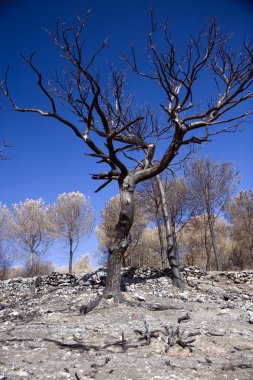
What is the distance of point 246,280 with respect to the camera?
1275 cm

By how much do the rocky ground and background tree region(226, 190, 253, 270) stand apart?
18.4m

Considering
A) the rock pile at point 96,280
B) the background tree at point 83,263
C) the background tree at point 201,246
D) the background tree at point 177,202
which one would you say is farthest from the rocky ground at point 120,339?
the background tree at point 83,263

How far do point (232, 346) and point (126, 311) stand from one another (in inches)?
101

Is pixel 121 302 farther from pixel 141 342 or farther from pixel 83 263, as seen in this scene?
pixel 83 263

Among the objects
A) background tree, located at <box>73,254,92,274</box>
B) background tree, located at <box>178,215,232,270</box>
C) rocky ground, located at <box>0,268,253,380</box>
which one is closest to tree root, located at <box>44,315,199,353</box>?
rocky ground, located at <box>0,268,253,380</box>

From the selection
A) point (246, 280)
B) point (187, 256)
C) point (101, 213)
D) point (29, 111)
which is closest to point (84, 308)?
point (29, 111)

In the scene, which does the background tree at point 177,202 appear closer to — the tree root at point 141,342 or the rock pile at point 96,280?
the rock pile at point 96,280

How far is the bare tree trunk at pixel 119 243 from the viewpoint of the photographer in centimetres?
697

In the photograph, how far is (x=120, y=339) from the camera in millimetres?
4125

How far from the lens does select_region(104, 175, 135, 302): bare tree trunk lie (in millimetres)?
6973

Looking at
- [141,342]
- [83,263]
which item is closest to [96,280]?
[141,342]

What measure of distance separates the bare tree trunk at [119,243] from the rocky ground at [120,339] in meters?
0.46

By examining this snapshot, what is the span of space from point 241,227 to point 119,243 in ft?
69.7

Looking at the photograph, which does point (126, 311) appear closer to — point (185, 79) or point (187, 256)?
point (185, 79)
